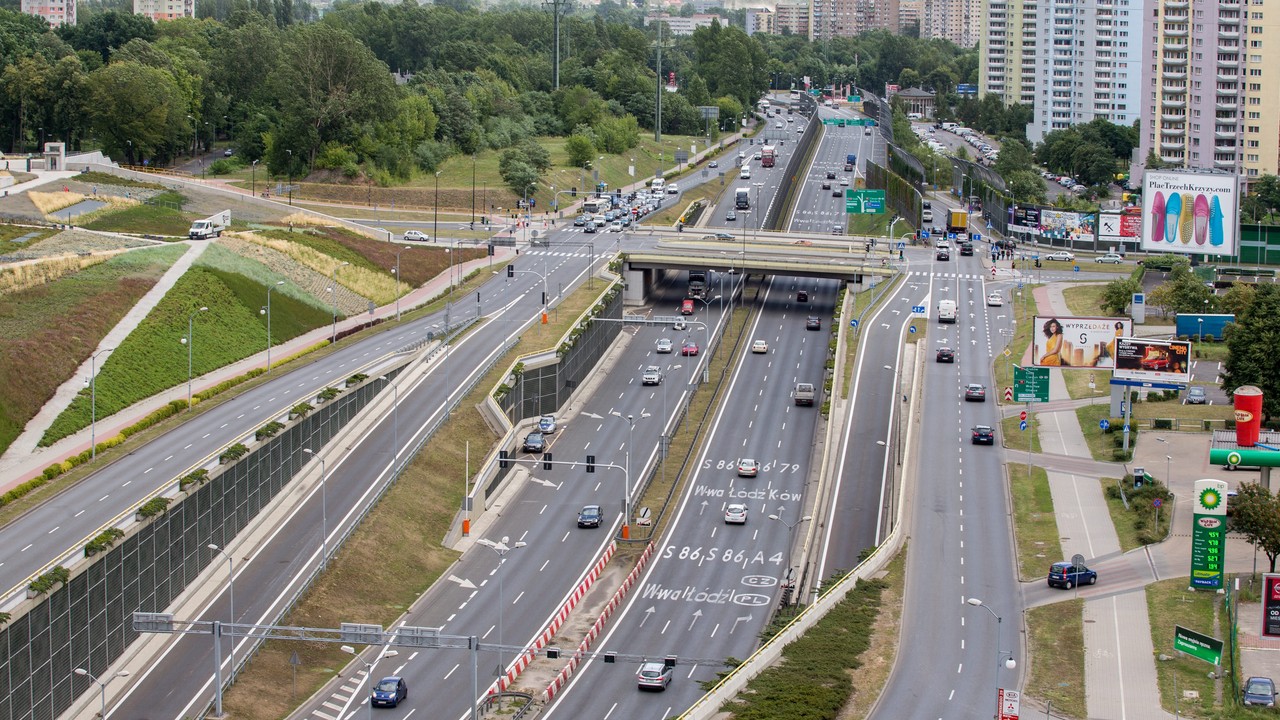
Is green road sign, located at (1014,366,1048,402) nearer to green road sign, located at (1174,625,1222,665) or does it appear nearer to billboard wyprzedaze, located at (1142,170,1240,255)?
green road sign, located at (1174,625,1222,665)

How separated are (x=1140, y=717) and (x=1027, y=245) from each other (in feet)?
342

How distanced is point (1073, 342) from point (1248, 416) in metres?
17.7

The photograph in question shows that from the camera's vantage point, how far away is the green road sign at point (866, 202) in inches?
6521

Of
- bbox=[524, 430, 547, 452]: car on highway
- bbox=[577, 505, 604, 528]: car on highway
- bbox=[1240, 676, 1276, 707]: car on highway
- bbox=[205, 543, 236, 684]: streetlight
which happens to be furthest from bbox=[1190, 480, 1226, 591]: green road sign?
bbox=[524, 430, 547, 452]: car on highway

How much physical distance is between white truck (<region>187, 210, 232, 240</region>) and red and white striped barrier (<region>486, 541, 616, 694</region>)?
177 ft

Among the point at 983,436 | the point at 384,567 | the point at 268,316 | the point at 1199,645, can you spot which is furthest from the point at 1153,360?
the point at 268,316

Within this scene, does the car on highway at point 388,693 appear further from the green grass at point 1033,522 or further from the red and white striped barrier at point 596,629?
the green grass at point 1033,522

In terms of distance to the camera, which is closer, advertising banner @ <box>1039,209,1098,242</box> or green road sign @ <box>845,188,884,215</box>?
advertising banner @ <box>1039,209,1098,242</box>

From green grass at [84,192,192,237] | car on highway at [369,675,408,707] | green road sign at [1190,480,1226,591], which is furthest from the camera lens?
green grass at [84,192,192,237]

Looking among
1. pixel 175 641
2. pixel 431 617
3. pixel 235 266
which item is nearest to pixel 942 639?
pixel 431 617

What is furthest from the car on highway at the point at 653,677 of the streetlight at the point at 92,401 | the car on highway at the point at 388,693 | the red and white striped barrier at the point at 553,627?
the streetlight at the point at 92,401

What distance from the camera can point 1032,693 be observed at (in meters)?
64.6

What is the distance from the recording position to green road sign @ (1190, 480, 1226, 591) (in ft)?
238

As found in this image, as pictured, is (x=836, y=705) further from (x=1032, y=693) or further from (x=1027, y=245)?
(x=1027, y=245)
